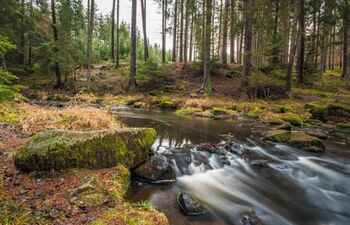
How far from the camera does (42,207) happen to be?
3.91 meters

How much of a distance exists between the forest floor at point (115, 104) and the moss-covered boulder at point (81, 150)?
0.21 metres

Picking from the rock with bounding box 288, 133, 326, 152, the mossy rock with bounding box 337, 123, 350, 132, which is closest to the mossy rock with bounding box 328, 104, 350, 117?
the mossy rock with bounding box 337, 123, 350, 132

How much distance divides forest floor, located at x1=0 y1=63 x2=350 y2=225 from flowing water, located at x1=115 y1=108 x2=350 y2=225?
1.40 m

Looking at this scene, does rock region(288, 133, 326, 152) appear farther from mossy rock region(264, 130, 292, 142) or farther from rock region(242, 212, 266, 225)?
rock region(242, 212, 266, 225)

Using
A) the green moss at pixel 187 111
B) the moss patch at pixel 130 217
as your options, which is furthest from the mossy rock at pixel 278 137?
the moss patch at pixel 130 217

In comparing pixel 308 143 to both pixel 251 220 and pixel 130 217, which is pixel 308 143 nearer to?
pixel 251 220

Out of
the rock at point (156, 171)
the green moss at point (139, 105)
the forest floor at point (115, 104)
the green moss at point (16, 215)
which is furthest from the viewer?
the green moss at point (139, 105)

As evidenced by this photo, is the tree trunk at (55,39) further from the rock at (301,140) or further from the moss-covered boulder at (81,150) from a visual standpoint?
the moss-covered boulder at (81,150)

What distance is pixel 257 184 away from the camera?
20.7 ft

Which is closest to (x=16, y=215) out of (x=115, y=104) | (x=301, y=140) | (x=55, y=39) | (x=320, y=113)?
(x=301, y=140)

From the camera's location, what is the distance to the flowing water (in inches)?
198

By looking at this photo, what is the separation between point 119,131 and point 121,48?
4042 cm

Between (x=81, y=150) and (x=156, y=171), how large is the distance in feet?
5.45

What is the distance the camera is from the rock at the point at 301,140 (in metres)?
8.77
